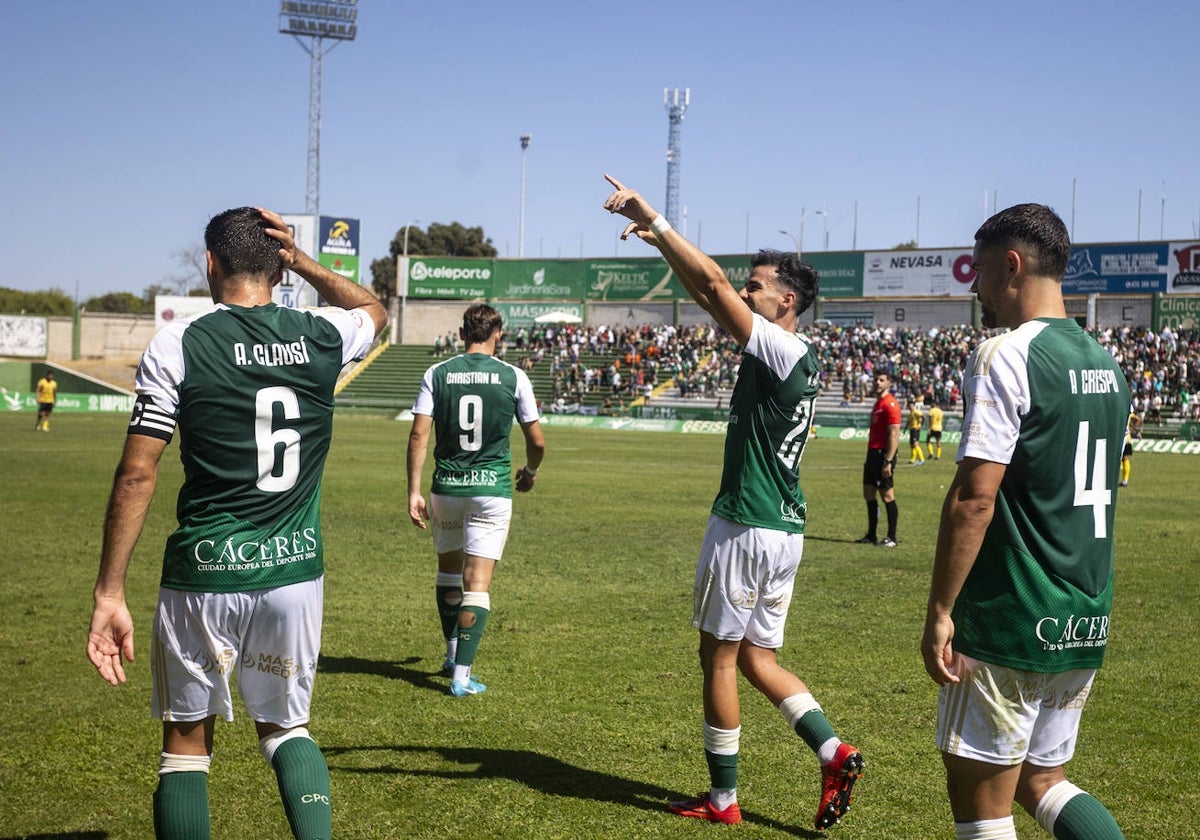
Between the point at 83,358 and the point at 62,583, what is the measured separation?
72.8 metres

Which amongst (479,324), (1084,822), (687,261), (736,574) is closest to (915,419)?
(479,324)

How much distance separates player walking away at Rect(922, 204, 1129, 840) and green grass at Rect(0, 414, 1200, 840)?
1833 mm

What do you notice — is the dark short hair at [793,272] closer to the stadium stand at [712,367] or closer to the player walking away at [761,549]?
the player walking away at [761,549]

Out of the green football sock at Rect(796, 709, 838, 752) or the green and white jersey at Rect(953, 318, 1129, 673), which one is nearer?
the green and white jersey at Rect(953, 318, 1129, 673)

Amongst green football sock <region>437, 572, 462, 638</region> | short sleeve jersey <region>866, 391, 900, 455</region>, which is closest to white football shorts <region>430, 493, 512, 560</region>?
green football sock <region>437, 572, 462, 638</region>

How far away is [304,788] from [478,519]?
155 inches

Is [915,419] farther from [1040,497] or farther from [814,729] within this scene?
[1040,497]

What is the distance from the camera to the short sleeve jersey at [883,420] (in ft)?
48.8

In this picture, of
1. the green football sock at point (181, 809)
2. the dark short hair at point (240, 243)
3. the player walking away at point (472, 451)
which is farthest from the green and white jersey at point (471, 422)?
the green football sock at point (181, 809)

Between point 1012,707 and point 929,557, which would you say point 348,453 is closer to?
point 929,557

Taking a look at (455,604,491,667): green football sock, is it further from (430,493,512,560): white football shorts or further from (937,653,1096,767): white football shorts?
(937,653,1096,767): white football shorts

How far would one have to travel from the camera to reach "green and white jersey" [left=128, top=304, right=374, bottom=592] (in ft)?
12.1

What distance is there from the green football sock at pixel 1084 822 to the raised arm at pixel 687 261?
2089mm

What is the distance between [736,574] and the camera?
5.09 meters
